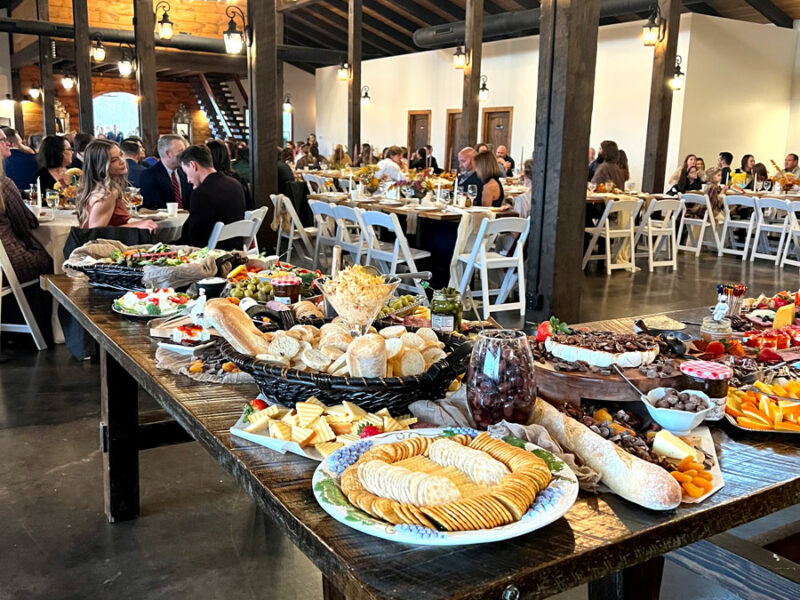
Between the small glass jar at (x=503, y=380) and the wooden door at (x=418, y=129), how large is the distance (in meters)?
15.5

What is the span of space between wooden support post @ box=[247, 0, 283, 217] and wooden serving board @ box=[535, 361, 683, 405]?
5951mm

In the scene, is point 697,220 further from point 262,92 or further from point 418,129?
point 418,129

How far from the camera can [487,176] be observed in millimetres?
6449

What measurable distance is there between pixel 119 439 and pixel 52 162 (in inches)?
160

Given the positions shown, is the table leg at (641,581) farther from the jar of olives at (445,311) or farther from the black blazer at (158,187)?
the black blazer at (158,187)

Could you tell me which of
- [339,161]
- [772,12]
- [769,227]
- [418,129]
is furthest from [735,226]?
[418,129]

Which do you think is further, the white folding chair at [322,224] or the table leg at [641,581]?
the white folding chair at [322,224]

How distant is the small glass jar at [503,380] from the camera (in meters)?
1.19

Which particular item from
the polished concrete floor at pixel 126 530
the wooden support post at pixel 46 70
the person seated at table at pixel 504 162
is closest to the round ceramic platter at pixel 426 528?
the polished concrete floor at pixel 126 530

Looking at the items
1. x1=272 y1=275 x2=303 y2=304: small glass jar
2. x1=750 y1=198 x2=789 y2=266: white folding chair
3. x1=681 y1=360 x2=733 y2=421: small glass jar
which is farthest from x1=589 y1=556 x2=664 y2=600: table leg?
x1=750 y1=198 x2=789 y2=266: white folding chair

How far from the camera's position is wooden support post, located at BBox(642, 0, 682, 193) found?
959cm

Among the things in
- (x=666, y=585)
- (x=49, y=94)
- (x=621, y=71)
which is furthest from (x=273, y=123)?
(x=49, y=94)

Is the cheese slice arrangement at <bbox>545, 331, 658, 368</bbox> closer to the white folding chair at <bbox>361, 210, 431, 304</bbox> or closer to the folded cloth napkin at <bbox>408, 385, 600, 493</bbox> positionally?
the folded cloth napkin at <bbox>408, 385, 600, 493</bbox>

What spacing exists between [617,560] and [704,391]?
499 millimetres
